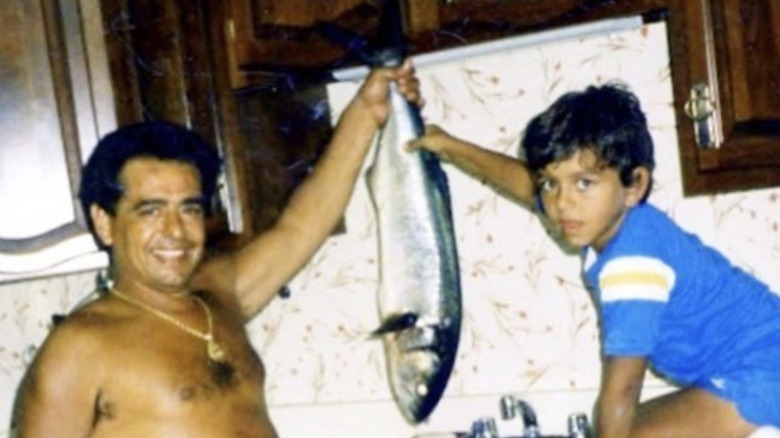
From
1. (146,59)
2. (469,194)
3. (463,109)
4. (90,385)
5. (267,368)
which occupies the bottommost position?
(267,368)

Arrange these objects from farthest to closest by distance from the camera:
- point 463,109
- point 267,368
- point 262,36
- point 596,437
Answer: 1. point 267,368
2. point 463,109
3. point 262,36
4. point 596,437

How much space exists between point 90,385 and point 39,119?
43 centimetres

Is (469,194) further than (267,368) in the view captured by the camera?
No

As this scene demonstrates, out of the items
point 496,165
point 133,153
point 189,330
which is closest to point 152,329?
point 189,330

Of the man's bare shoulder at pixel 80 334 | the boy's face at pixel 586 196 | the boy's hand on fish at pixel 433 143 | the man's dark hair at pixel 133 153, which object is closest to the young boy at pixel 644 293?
the boy's face at pixel 586 196

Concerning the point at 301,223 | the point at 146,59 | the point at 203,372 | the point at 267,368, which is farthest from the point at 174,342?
the point at 267,368

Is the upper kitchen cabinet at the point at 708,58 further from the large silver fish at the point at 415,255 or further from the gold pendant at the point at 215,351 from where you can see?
the gold pendant at the point at 215,351

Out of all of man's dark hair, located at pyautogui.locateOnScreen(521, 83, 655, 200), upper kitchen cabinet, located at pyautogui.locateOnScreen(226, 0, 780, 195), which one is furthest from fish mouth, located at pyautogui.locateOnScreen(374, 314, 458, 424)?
upper kitchen cabinet, located at pyautogui.locateOnScreen(226, 0, 780, 195)

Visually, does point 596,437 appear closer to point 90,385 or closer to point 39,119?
point 90,385

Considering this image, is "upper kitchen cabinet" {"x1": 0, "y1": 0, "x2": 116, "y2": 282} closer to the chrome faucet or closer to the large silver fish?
the large silver fish

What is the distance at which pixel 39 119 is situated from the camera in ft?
6.13

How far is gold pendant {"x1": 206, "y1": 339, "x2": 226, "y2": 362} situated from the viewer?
1.77m

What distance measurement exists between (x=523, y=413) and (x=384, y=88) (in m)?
0.54

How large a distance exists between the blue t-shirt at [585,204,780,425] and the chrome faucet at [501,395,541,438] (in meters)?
0.34
